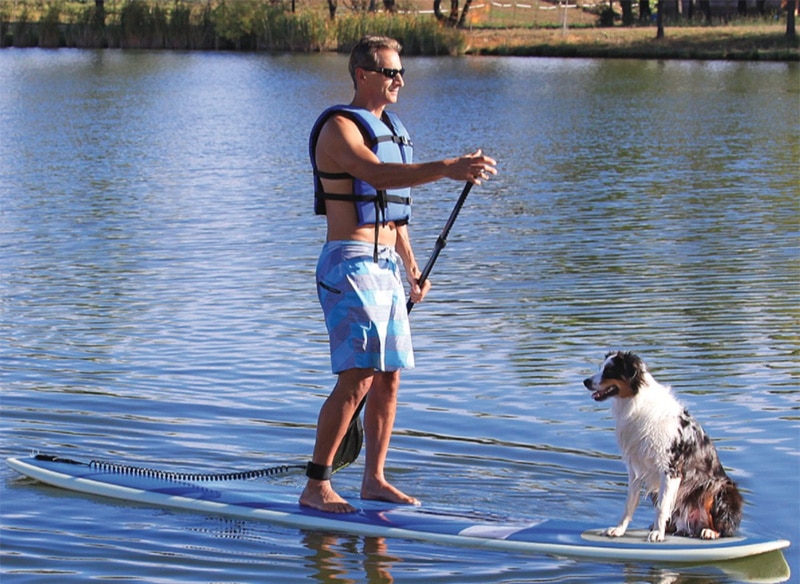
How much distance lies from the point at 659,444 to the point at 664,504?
0.89 feet

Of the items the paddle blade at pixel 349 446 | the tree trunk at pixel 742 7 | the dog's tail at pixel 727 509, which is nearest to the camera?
the dog's tail at pixel 727 509

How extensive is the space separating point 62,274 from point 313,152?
23.0 feet

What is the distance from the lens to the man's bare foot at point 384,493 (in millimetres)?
6281

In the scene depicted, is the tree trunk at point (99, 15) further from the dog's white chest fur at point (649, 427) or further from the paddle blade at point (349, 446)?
the dog's white chest fur at point (649, 427)

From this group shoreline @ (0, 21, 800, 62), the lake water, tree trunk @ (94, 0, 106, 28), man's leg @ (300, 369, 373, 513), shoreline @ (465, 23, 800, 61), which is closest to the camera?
man's leg @ (300, 369, 373, 513)

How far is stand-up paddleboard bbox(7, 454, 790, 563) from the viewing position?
223 inches

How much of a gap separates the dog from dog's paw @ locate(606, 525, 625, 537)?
15 centimetres

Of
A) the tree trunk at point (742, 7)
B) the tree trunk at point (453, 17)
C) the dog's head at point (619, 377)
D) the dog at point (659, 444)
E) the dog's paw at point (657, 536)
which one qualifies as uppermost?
the tree trunk at point (742, 7)

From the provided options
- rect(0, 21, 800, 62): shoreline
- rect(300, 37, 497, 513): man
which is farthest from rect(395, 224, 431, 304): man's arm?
rect(0, 21, 800, 62): shoreline

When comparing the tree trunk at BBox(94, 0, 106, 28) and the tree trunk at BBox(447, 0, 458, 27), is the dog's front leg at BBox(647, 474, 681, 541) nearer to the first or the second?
the tree trunk at BBox(94, 0, 106, 28)

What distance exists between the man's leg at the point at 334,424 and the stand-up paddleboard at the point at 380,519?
0.06 meters

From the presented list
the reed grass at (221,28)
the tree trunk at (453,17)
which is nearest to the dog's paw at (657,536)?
the reed grass at (221,28)

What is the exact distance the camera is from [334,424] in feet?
19.8

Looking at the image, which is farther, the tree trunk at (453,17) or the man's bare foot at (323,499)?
the tree trunk at (453,17)
